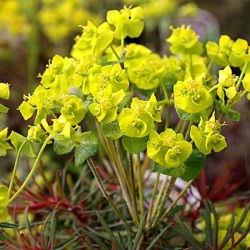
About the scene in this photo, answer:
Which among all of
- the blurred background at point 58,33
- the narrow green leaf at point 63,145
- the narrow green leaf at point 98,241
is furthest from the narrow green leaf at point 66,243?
the blurred background at point 58,33

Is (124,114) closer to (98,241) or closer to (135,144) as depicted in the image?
(135,144)

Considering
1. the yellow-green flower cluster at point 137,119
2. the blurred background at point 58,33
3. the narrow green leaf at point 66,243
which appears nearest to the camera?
the yellow-green flower cluster at point 137,119

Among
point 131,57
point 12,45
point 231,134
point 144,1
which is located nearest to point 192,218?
point 131,57

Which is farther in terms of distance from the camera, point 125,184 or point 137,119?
point 125,184

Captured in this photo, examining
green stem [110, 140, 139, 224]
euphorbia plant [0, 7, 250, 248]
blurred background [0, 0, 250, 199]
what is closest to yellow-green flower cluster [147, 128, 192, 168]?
euphorbia plant [0, 7, 250, 248]

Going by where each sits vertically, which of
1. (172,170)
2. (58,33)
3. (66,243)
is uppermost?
(172,170)

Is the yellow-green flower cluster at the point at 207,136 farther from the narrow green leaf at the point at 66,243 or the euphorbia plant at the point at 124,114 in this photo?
the narrow green leaf at the point at 66,243

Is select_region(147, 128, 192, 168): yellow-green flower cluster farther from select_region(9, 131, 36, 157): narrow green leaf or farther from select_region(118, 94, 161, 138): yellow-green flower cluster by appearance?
select_region(9, 131, 36, 157): narrow green leaf

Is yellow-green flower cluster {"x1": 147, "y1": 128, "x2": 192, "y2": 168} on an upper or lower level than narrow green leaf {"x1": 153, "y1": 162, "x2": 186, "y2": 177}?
upper

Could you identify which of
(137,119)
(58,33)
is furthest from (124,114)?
(58,33)
